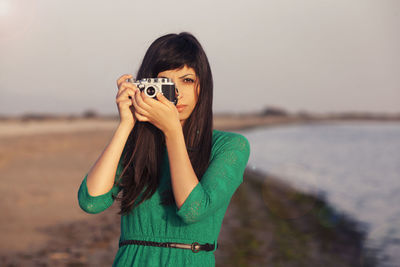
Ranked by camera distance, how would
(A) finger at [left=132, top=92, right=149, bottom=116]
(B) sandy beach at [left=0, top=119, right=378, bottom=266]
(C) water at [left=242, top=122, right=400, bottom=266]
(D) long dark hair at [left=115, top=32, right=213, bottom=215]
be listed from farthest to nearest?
(C) water at [left=242, top=122, right=400, bottom=266], (B) sandy beach at [left=0, top=119, right=378, bottom=266], (D) long dark hair at [left=115, top=32, right=213, bottom=215], (A) finger at [left=132, top=92, right=149, bottom=116]

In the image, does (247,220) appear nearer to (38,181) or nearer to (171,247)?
(171,247)

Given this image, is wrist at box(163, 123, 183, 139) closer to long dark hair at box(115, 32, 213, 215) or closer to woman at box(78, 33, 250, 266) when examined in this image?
woman at box(78, 33, 250, 266)

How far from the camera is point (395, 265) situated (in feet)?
21.6

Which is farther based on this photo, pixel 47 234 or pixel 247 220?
pixel 247 220

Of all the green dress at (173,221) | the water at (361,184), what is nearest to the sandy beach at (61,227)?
the water at (361,184)

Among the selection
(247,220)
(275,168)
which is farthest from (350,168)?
(247,220)

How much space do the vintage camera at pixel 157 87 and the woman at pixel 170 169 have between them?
0.04 m

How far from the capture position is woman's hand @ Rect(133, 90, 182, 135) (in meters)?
1.75

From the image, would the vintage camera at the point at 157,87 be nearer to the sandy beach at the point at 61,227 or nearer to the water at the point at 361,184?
the sandy beach at the point at 61,227

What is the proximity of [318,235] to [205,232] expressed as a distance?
6716mm

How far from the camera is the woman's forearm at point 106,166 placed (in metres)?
1.84

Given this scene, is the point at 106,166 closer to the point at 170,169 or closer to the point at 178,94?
the point at 170,169

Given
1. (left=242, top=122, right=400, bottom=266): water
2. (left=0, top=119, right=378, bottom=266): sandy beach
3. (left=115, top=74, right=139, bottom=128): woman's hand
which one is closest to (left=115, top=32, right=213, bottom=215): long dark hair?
(left=115, top=74, right=139, bottom=128): woman's hand

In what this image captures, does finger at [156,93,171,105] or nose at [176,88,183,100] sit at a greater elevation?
finger at [156,93,171,105]
